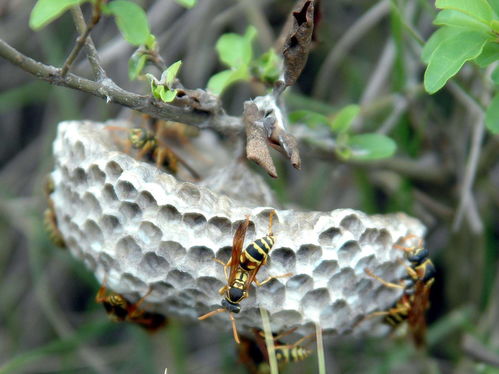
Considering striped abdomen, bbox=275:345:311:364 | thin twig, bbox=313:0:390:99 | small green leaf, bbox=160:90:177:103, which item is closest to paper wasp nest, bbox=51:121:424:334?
striped abdomen, bbox=275:345:311:364

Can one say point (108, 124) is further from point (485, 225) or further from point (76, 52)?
point (485, 225)

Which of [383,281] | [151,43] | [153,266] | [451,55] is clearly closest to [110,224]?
[153,266]

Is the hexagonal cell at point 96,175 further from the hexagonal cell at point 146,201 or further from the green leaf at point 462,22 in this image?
the green leaf at point 462,22

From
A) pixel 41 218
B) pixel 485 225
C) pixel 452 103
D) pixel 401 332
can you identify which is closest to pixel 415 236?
A: pixel 401 332

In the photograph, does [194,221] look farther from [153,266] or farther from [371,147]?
[371,147]

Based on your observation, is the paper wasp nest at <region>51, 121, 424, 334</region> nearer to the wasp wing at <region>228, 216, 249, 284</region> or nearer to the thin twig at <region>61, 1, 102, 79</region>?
the wasp wing at <region>228, 216, 249, 284</region>

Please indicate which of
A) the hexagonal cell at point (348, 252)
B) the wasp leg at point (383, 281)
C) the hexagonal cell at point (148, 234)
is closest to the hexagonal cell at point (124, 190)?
the hexagonal cell at point (148, 234)
